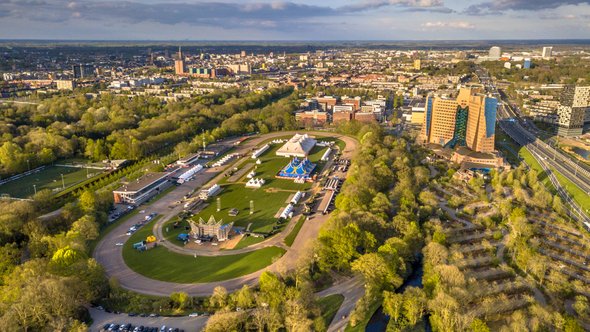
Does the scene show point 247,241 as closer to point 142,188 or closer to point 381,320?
point 381,320

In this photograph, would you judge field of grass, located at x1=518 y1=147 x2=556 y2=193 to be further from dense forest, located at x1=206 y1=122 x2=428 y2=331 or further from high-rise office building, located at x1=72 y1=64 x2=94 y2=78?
high-rise office building, located at x1=72 y1=64 x2=94 y2=78

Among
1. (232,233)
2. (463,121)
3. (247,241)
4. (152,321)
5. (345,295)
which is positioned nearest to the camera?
(152,321)

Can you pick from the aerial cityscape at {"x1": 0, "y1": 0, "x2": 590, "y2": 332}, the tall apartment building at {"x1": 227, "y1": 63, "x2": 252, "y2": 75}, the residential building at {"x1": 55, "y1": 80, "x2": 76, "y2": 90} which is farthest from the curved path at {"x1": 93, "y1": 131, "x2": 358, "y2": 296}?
the tall apartment building at {"x1": 227, "y1": 63, "x2": 252, "y2": 75}

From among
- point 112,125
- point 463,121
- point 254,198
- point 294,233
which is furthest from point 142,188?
point 463,121

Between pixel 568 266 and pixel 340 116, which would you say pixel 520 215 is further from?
pixel 340 116

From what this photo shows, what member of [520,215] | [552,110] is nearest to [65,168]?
[520,215]

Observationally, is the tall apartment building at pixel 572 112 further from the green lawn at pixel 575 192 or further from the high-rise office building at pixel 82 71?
the high-rise office building at pixel 82 71

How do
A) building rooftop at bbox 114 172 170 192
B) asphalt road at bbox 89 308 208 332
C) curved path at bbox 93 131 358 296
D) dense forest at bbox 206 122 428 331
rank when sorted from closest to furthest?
dense forest at bbox 206 122 428 331
asphalt road at bbox 89 308 208 332
curved path at bbox 93 131 358 296
building rooftop at bbox 114 172 170 192
